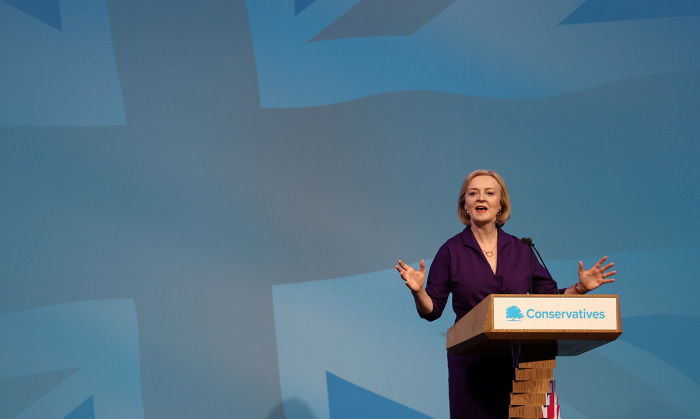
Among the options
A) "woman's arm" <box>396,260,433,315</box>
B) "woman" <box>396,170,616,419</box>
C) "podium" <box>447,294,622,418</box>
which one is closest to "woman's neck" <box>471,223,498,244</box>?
"woman" <box>396,170,616,419</box>

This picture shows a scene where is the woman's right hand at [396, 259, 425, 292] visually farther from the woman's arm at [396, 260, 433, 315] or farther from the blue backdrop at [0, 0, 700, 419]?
the blue backdrop at [0, 0, 700, 419]

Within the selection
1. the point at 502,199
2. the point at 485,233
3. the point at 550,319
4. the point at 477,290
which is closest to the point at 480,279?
the point at 477,290

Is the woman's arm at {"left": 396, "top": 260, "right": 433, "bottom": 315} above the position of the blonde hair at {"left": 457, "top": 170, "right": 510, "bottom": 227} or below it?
below

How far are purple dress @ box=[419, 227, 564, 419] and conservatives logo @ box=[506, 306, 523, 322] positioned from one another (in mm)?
601

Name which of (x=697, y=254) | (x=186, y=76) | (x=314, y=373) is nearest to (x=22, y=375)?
(x=314, y=373)

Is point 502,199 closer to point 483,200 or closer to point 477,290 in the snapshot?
point 483,200

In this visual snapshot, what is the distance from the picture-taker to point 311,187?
12.8 ft

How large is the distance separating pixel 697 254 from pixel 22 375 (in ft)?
12.9

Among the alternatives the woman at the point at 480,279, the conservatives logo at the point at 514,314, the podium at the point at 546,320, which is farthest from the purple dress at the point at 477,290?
the conservatives logo at the point at 514,314

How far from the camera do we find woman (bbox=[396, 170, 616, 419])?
7.23 feet

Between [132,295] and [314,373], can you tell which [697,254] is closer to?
[314,373]

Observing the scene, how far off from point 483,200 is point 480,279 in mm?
293

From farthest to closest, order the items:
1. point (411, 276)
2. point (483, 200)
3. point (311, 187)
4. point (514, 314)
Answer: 1. point (311, 187)
2. point (483, 200)
3. point (411, 276)
4. point (514, 314)

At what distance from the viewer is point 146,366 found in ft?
12.0
